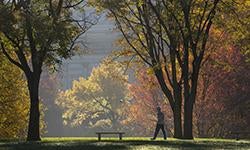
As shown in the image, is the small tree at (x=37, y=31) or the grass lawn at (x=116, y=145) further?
the small tree at (x=37, y=31)

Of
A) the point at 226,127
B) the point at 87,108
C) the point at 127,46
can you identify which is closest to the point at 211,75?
the point at 226,127

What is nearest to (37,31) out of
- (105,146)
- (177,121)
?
(105,146)

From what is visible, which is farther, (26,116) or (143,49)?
(26,116)

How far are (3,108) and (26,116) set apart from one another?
11.6 feet

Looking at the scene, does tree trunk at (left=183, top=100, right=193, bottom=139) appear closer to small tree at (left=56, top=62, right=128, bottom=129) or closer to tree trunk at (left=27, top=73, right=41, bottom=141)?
tree trunk at (left=27, top=73, right=41, bottom=141)

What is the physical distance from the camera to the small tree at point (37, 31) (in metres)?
25.2

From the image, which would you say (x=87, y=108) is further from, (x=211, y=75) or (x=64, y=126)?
(x=211, y=75)

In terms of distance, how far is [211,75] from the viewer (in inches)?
1818

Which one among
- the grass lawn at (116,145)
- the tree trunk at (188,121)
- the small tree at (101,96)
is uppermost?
the small tree at (101,96)

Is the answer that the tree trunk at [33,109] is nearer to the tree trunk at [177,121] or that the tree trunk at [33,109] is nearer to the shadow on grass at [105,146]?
the shadow on grass at [105,146]

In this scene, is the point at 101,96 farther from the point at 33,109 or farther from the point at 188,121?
the point at 33,109

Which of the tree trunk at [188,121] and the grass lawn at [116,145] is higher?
the tree trunk at [188,121]

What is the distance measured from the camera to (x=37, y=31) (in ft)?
83.9

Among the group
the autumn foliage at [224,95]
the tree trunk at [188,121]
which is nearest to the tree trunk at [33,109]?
the tree trunk at [188,121]
